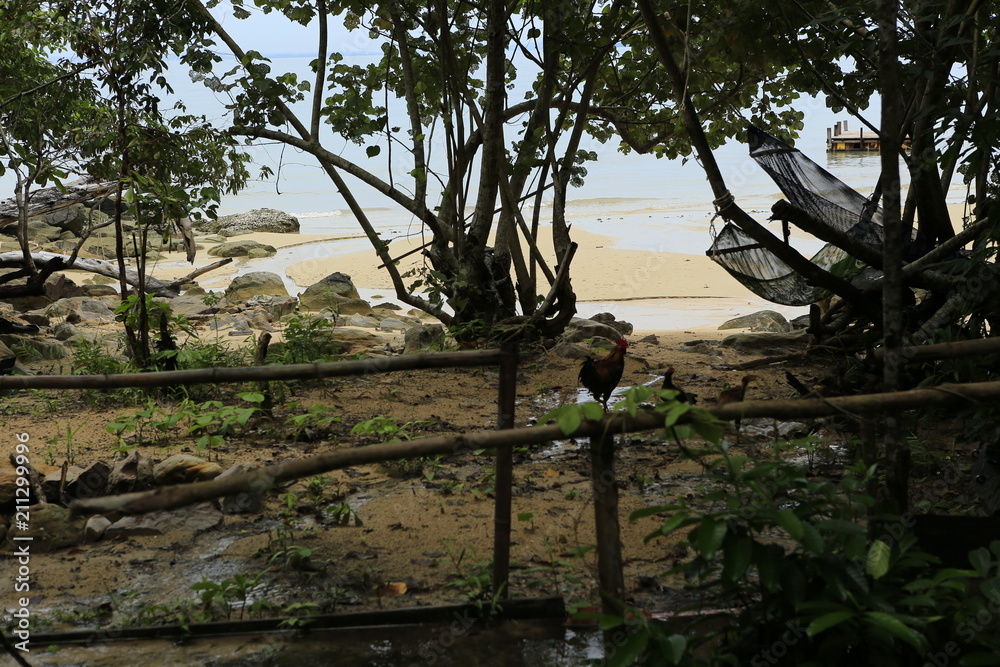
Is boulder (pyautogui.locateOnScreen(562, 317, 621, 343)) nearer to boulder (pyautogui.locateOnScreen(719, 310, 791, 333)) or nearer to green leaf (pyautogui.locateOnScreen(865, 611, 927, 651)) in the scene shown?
boulder (pyautogui.locateOnScreen(719, 310, 791, 333))

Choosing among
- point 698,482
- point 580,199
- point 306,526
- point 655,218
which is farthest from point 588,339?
point 580,199

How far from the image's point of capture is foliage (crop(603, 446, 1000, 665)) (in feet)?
5.28

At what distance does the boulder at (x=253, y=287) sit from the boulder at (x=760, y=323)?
5.28 meters

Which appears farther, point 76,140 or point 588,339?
point 588,339

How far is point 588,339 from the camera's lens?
6.30 meters

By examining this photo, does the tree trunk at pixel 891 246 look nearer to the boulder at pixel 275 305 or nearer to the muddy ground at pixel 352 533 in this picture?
the muddy ground at pixel 352 533

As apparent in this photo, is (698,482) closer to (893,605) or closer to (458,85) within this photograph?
(893,605)

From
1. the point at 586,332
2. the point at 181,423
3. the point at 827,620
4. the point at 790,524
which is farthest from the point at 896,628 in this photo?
the point at 586,332

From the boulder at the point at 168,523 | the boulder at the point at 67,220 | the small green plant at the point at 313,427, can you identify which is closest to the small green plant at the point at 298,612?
the boulder at the point at 168,523

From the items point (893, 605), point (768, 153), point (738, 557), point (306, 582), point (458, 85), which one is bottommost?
point (306, 582)

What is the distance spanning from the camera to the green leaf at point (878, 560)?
1647mm

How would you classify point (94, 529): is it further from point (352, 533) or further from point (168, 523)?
point (352, 533)

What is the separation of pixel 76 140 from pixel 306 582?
4.15 m

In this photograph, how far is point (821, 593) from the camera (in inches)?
66.9
